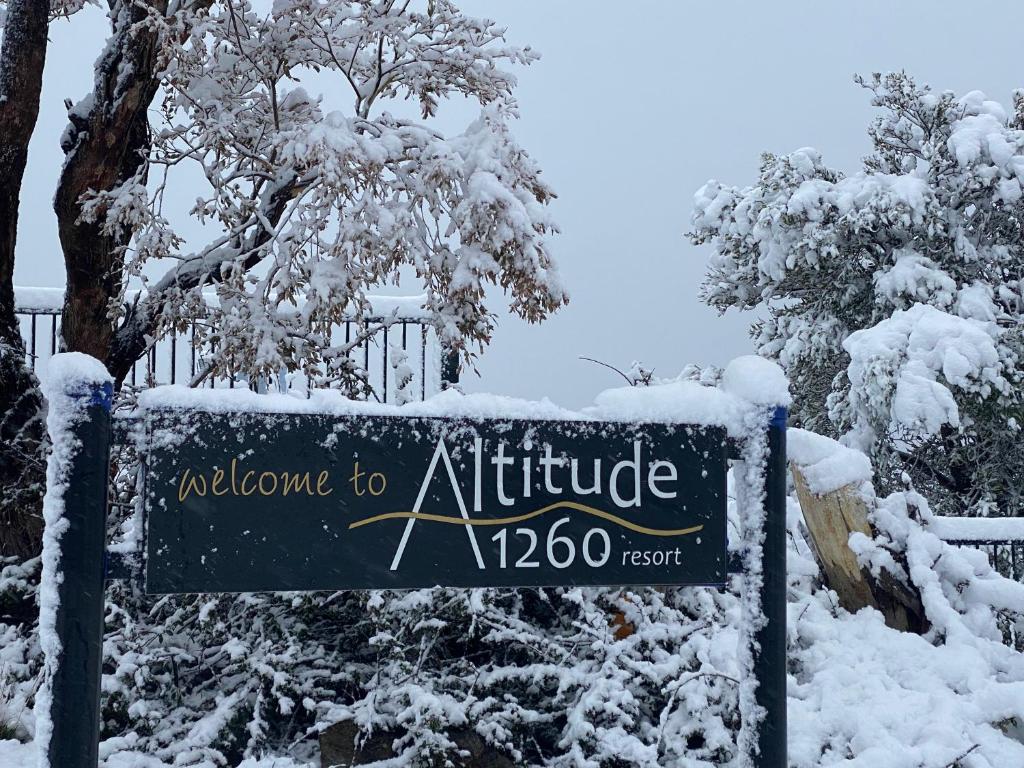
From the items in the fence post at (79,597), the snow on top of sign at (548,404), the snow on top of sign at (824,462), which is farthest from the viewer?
the snow on top of sign at (824,462)

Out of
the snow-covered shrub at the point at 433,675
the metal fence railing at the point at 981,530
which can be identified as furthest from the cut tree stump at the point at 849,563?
the metal fence railing at the point at 981,530

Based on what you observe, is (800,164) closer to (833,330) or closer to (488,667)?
(833,330)

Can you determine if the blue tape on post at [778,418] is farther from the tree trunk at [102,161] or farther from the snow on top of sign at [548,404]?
the tree trunk at [102,161]

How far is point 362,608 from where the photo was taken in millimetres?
5129

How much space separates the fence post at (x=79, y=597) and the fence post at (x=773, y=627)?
2051 millimetres

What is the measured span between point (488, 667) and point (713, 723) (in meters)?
1.10

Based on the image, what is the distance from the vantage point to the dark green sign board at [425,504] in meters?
2.73

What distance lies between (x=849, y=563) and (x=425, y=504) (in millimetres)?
3601

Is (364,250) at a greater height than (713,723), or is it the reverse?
(364,250)

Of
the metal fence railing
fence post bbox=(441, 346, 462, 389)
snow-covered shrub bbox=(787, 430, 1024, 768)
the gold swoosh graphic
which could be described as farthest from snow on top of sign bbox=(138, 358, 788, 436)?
fence post bbox=(441, 346, 462, 389)

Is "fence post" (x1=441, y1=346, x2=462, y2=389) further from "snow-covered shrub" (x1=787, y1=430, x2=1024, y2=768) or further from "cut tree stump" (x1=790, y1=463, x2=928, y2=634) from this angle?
"cut tree stump" (x1=790, y1=463, x2=928, y2=634)

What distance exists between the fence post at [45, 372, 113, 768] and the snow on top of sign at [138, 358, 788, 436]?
184mm

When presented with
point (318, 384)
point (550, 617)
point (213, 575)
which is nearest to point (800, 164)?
point (318, 384)

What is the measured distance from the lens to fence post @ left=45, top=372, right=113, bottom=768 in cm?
266
